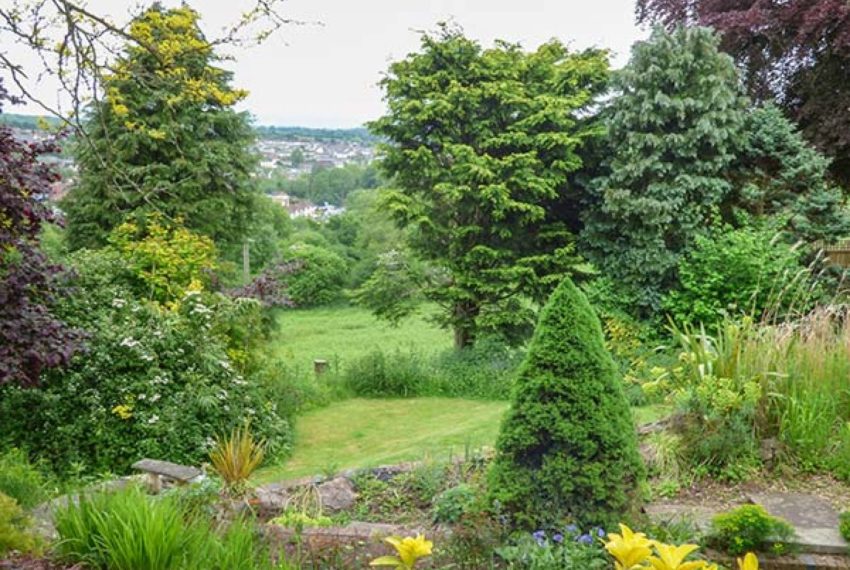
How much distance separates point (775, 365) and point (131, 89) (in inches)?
334

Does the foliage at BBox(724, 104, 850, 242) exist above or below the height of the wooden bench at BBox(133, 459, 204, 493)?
above

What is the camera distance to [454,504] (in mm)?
3545

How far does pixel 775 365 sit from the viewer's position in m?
4.70

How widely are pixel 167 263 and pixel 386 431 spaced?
124 inches

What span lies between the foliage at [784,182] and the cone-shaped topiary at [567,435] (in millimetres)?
6000

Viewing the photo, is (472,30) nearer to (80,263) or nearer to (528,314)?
(528,314)

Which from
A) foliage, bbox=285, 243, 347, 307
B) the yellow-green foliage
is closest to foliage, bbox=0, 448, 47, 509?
the yellow-green foliage

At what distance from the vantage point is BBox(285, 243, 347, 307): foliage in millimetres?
19859

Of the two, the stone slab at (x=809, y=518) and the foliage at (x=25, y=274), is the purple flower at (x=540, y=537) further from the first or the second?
the foliage at (x=25, y=274)

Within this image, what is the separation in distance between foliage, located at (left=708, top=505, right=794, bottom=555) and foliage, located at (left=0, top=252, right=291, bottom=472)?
420 centimetres

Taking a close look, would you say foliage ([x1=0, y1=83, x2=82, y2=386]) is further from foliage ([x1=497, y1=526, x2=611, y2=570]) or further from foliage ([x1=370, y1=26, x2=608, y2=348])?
foliage ([x1=370, y1=26, x2=608, y2=348])

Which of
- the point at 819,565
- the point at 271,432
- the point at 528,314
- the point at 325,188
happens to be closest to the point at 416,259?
the point at 528,314

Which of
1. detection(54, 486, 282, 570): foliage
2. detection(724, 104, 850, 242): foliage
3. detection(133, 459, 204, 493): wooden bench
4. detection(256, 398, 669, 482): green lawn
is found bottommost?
detection(256, 398, 669, 482): green lawn

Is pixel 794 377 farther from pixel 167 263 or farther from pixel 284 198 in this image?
pixel 284 198
